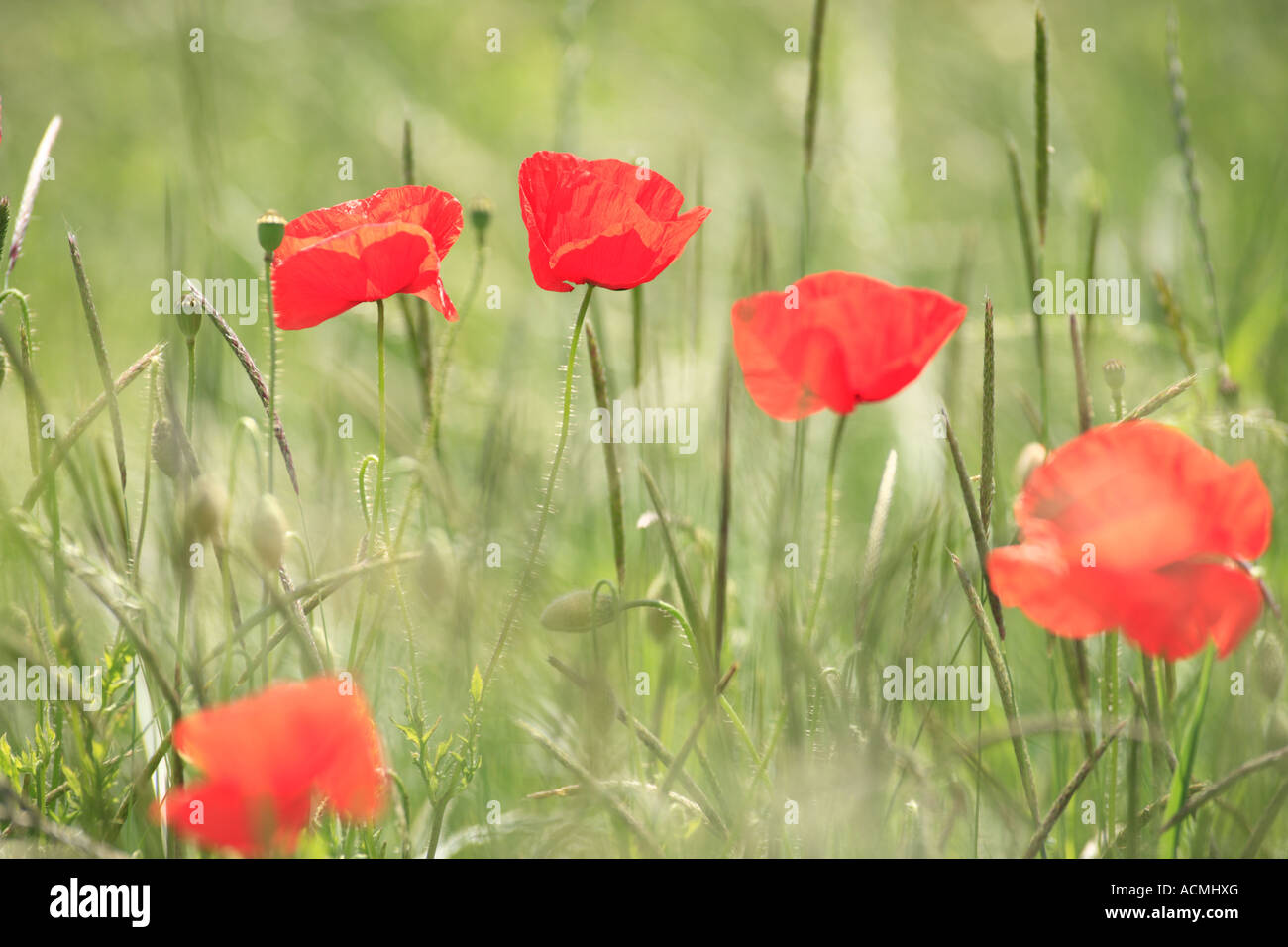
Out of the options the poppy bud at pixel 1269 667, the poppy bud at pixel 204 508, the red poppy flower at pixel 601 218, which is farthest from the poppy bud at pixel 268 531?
the poppy bud at pixel 1269 667

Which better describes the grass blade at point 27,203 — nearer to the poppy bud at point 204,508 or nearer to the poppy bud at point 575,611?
the poppy bud at point 204,508

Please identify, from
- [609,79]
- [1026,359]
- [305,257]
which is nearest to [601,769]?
[305,257]

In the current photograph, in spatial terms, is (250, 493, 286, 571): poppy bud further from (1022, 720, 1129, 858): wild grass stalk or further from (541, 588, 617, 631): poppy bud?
(1022, 720, 1129, 858): wild grass stalk

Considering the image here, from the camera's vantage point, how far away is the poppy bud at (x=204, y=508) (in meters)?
0.63

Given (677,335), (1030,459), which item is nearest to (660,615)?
(1030,459)

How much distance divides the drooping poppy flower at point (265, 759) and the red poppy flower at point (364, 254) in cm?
32

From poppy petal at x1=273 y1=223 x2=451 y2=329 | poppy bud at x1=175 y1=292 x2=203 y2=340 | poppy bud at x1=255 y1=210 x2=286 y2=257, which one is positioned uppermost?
poppy bud at x1=255 y1=210 x2=286 y2=257

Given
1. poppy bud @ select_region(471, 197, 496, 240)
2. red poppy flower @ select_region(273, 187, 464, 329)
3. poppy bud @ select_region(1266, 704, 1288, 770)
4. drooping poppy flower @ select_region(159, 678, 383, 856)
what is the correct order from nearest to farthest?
drooping poppy flower @ select_region(159, 678, 383, 856)
red poppy flower @ select_region(273, 187, 464, 329)
poppy bud @ select_region(1266, 704, 1288, 770)
poppy bud @ select_region(471, 197, 496, 240)

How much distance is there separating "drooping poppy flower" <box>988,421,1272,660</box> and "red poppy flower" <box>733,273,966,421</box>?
0.40 ft

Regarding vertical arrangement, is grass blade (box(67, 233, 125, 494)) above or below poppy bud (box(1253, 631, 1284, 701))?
above

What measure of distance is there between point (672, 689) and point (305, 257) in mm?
557

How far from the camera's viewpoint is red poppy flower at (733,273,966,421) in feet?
2.36

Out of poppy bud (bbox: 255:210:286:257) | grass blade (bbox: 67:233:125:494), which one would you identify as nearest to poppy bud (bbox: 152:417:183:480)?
grass blade (bbox: 67:233:125:494)
